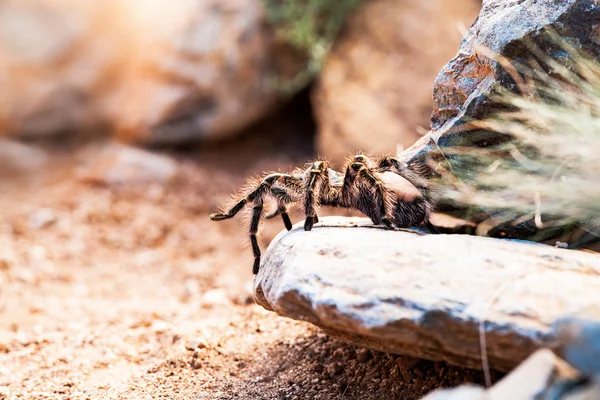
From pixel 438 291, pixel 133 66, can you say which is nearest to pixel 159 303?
pixel 438 291

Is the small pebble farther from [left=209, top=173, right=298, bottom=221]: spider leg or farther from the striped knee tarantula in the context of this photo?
[left=209, top=173, right=298, bottom=221]: spider leg

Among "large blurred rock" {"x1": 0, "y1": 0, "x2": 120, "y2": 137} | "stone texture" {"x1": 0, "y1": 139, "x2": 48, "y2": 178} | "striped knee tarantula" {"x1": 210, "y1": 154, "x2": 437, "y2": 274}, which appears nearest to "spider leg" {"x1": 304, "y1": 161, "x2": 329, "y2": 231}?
"striped knee tarantula" {"x1": 210, "y1": 154, "x2": 437, "y2": 274}

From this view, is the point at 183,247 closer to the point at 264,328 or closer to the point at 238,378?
the point at 264,328

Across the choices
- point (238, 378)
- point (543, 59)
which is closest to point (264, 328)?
point (238, 378)

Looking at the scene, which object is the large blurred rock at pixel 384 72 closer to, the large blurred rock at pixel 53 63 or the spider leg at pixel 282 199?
the large blurred rock at pixel 53 63

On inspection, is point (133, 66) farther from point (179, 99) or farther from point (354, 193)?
point (354, 193)

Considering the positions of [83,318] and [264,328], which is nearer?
[264,328]
